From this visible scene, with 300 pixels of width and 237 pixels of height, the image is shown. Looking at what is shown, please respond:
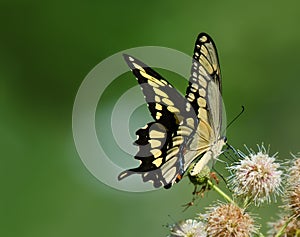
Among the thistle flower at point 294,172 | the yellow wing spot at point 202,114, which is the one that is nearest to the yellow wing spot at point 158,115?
the yellow wing spot at point 202,114

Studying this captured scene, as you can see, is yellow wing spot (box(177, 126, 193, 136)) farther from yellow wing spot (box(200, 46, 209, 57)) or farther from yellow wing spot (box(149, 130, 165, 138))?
yellow wing spot (box(200, 46, 209, 57))

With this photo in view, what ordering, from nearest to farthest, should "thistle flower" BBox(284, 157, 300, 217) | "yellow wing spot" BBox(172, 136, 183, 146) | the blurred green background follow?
1. "thistle flower" BBox(284, 157, 300, 217)
2. "yellow wing spot" BBox(172, 136, 183, 146)
3. the blurred green background

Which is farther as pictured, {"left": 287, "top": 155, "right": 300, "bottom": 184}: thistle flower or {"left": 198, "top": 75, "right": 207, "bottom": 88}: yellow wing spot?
{"left": 198, "top": 75, "right": 207, "bottom": 88}: yellow wing spot

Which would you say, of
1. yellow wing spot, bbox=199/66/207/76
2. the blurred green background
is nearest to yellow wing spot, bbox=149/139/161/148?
yellow wing spot, bbox=199/66/207/76

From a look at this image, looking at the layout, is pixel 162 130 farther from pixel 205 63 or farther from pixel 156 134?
pixel 205 63

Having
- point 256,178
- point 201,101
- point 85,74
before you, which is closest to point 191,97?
point 201,101

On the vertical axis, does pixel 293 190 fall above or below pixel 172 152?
below
